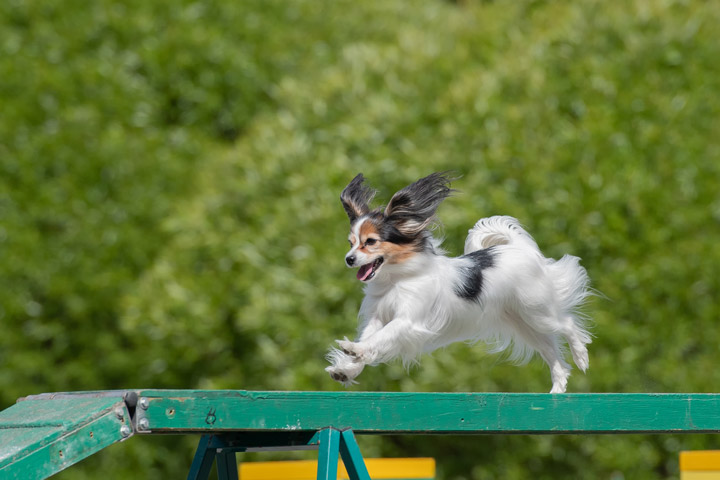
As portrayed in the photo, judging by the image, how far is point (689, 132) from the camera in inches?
309

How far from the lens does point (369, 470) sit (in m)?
5.51

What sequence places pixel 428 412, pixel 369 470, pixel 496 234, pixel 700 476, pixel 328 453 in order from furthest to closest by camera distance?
pixel 369 470 < pixel 700 476 < pixel 496 234 < pixel 428 412 < pixel 328 453

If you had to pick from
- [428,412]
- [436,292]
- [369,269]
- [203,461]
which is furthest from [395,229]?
[203,461]

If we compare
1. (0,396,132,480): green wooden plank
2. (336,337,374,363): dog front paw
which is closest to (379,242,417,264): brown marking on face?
(336,337,374,363): dog front paw

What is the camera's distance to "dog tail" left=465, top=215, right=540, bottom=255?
4.53 m

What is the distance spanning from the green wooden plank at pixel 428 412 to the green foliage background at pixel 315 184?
3109mm

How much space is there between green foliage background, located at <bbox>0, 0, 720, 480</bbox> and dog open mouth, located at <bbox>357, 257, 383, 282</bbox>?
11.1ft

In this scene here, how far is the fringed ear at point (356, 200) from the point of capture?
4.10 metres

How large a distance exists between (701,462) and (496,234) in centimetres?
180

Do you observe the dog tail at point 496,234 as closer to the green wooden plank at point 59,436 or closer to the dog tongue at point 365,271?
the dog tongue at point 365,271

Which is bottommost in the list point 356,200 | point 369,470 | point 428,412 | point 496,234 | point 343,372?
point 428,412

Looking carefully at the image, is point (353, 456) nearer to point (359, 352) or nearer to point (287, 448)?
point (287, 448)

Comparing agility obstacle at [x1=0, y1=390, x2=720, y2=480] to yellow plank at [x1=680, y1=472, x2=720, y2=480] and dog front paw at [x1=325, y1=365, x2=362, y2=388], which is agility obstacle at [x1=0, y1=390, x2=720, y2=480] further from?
yellow plank at [x1=680, y1=472, x2=720, y2=480]

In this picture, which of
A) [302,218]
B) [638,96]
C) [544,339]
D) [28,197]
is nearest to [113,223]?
[28,197]
